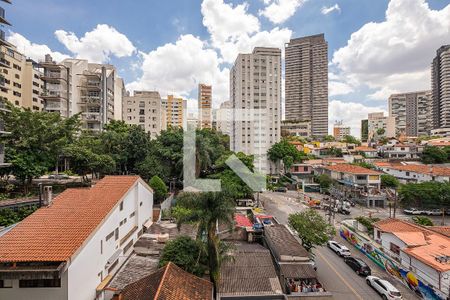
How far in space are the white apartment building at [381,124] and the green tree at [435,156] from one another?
39.3 m

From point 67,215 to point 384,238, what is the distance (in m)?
17.4

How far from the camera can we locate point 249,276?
37.7ft

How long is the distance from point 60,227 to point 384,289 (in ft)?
47.5

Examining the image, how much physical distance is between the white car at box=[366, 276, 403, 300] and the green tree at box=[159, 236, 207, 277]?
28.6 feet

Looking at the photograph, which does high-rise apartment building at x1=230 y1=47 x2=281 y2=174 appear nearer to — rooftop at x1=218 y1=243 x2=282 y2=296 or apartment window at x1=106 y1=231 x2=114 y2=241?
rooftop at x1=218 y1=243 x2=282 y2=296

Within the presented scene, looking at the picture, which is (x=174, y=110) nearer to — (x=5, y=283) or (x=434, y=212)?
(x=434, y=212)

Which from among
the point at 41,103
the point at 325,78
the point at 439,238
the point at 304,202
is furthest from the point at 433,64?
the point at 41,103

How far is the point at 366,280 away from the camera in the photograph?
1361 cm

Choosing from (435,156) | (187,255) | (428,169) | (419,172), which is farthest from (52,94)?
(435,156)

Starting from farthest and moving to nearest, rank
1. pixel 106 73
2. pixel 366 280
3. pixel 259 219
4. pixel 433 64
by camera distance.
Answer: pixel 433 64 < pixel 106 73 < pixel 259 219 < pixel 366 280

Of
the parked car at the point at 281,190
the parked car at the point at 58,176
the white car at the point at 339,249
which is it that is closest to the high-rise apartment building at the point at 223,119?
the parked car at the point at 281,190

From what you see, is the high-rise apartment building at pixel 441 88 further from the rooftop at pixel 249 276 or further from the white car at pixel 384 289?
the rooftop at pixel 249 276

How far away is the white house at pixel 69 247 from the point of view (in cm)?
756

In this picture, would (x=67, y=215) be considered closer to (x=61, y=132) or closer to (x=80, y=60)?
(x=61, y=132)
